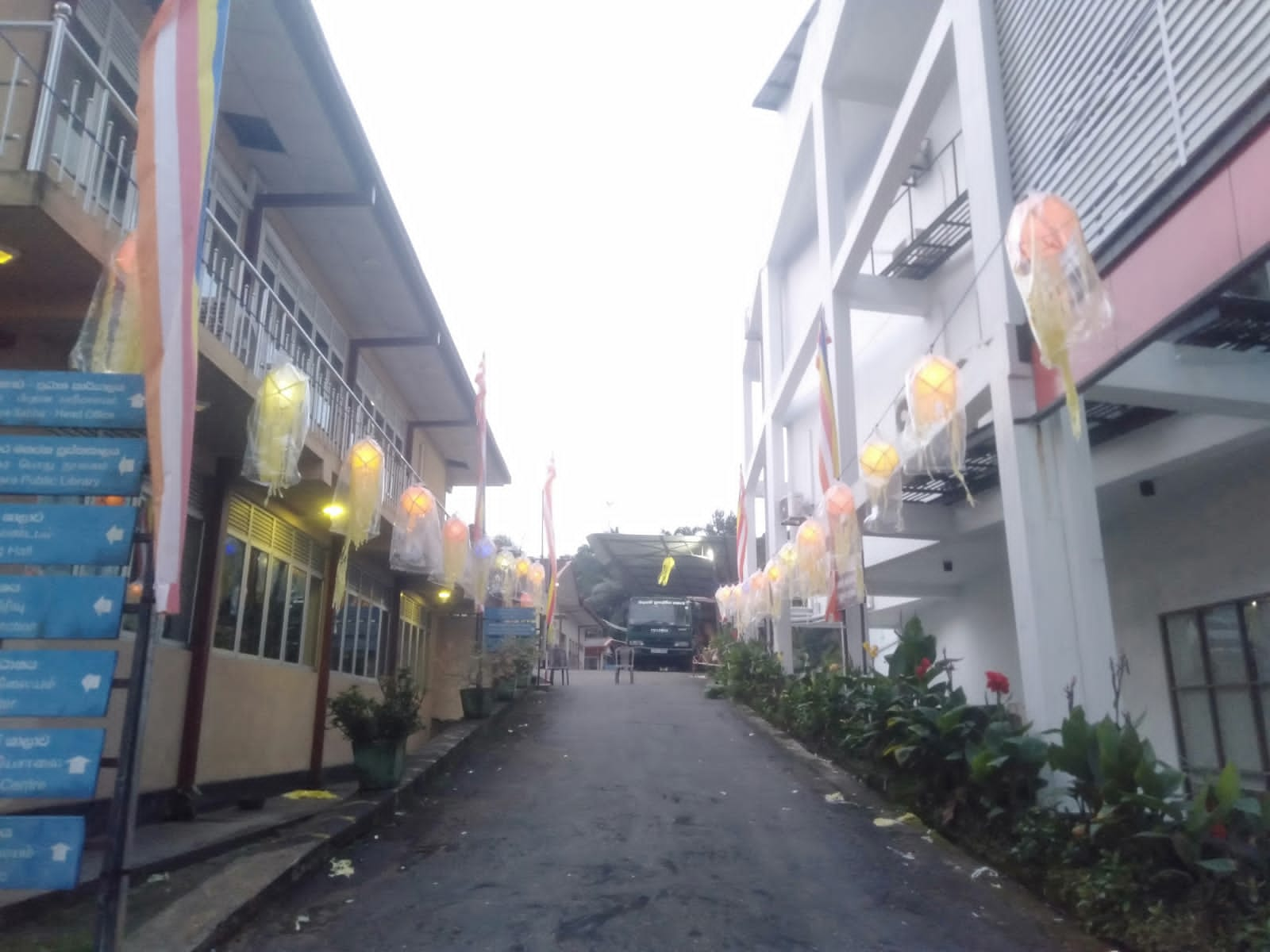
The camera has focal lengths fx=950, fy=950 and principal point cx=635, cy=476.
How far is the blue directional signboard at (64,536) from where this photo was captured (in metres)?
4.86

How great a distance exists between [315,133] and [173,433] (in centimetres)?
671

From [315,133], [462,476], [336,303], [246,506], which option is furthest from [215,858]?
[462,476]

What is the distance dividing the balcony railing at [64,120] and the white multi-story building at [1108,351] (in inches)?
280

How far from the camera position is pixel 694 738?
1580 centimetres

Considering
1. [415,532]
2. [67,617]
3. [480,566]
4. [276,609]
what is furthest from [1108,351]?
[480,566]

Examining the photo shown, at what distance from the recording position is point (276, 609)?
11.7 m

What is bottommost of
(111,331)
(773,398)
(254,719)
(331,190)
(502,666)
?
(254,719)

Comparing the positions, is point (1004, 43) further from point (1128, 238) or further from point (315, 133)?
point (315, 133)

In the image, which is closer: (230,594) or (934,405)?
(934,405)

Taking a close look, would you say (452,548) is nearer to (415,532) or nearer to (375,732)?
(415,532)

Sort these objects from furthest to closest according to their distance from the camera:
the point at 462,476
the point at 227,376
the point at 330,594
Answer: the point at 462,476
the point at 330,594
the point at 227,376

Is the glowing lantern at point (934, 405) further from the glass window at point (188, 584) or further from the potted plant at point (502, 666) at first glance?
the potted plant at point (502, 666)

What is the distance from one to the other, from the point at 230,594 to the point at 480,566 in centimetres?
760

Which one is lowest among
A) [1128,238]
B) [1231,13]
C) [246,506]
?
[246,506]
